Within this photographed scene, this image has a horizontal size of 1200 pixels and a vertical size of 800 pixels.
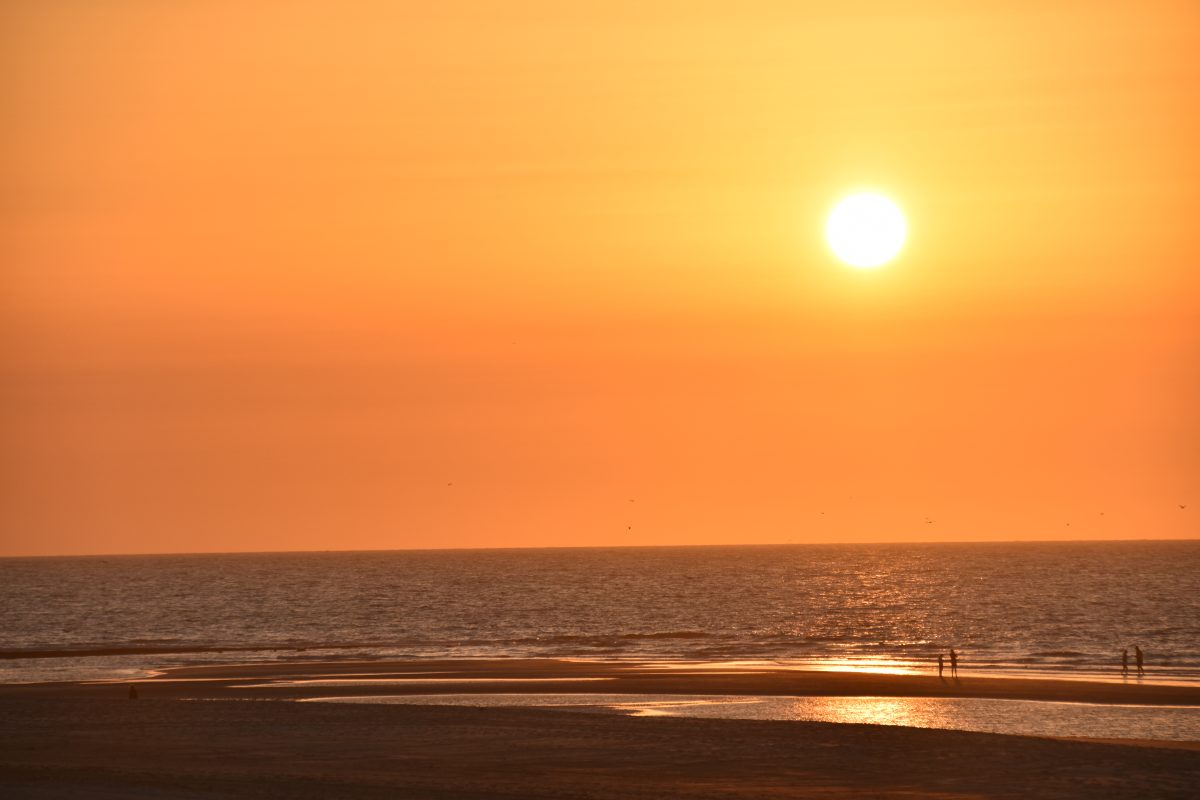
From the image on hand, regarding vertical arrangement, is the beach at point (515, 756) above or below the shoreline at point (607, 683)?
below

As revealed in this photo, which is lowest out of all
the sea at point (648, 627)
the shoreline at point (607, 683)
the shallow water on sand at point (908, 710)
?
the shallow water on sand at point (908, 710)

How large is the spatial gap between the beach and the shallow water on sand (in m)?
2.77

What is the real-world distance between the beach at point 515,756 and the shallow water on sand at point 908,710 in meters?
2.77

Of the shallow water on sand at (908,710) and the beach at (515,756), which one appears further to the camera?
the shallow water on sand at (908,710)

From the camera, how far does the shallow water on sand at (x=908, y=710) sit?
4912cm

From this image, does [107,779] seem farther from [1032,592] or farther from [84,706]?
[1032,592]

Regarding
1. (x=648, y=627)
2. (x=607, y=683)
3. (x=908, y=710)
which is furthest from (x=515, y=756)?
(x=648, y=627)

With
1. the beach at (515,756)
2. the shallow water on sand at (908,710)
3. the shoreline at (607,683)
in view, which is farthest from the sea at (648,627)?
the beach at (515,756)

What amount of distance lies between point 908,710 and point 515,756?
2063 centimetres

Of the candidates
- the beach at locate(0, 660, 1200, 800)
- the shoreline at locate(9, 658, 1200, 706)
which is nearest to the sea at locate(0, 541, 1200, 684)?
the shoreline at locate(9, 658, 1200, 706)

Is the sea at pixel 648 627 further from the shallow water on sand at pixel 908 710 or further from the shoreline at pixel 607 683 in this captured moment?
the shallow water on sand at pixel 908 710

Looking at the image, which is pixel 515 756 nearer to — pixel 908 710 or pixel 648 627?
pixel 908 710

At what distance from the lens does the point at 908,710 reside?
55375mm

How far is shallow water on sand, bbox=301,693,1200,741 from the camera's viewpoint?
A: 1934 inches
